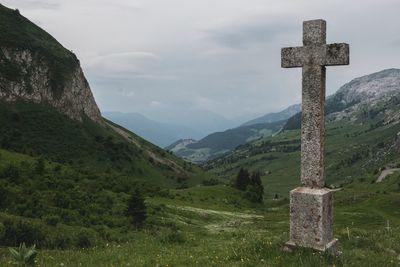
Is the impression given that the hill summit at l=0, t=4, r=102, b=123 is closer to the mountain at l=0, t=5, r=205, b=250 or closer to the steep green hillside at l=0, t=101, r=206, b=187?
the mountain at l=0, t=5, r=205, b=250

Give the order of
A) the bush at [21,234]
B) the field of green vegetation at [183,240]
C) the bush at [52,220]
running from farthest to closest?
the bush at [52,220]
the bush at [21,234]
the field of green vegetation at [183,240]

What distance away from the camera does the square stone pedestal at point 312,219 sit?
15.2m

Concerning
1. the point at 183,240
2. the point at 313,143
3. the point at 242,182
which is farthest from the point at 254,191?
the point at 313,143

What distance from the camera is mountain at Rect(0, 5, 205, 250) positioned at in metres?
33.4

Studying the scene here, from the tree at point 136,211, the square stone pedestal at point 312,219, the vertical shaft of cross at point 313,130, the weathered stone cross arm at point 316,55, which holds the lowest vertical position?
the tree at point 136,211

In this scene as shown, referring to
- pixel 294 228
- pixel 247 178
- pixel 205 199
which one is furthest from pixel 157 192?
pixel 294 228

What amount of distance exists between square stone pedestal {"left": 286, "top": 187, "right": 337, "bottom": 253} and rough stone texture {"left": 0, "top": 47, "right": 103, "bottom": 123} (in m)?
106

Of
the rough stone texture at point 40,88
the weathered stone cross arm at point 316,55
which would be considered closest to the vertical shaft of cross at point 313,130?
the weathered stone cross arm at point 316,55

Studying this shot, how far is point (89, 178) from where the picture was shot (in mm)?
58969

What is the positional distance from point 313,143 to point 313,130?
0.45 m

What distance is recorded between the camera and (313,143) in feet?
52.4

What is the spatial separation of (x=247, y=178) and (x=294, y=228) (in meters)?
93.1

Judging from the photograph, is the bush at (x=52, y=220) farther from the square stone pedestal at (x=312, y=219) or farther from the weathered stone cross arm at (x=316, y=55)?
the weathered stone cross arm at (x=316, y=55)

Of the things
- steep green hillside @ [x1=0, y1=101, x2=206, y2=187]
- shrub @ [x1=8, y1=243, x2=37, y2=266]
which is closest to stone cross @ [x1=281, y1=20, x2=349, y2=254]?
shrub @ [x1=8, y1=243, x2=37, y2=266]
